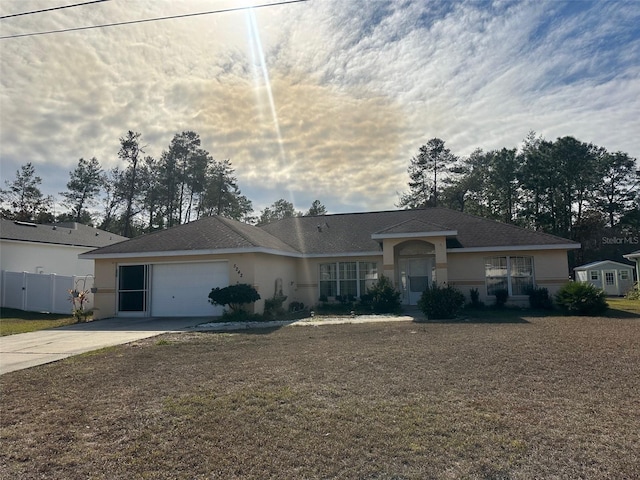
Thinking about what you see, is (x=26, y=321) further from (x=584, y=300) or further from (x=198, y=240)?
(x=584, y=300)

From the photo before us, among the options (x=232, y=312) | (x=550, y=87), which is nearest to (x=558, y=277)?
(x=550, y=87)

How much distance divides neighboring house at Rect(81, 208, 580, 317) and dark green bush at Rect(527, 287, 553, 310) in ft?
1.84

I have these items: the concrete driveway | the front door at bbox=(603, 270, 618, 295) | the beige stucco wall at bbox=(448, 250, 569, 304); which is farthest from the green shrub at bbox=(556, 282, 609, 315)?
the front door at bbox=(603, 270, 618, 295)

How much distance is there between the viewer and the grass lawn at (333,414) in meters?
3.98

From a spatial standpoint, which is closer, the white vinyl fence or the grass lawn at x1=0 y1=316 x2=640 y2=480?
the grass lawn at x1=0 y1=316 x2=640 y2=480

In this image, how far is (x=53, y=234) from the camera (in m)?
27.8

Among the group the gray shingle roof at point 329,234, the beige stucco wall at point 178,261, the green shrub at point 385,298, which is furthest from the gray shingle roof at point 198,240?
the green shrub at point 385,298

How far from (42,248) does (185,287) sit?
14.0m

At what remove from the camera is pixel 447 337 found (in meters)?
10.8

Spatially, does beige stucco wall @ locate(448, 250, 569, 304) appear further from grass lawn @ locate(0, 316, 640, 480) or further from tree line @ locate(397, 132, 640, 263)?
tree line @ locate(397, 132, 640, 263)

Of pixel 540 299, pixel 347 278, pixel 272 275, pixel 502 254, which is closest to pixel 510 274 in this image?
pixel 502 254

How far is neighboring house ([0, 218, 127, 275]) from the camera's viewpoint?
24000mm

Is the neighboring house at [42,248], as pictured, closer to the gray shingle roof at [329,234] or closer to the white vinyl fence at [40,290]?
the white vinyl fence at [40,290]

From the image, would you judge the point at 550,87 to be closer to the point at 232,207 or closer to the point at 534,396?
the point at 534,396
